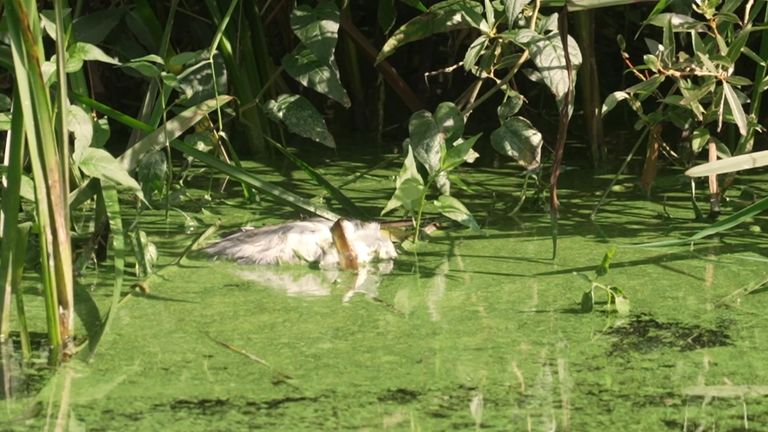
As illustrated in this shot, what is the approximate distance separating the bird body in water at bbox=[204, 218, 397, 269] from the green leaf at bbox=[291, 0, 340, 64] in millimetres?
408

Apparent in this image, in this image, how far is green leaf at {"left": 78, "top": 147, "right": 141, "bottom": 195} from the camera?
1.79 meters

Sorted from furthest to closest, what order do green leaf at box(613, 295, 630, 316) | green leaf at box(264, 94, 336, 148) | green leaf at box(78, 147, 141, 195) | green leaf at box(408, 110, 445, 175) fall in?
green leaf at box(264, 94, 336, 148) → green leaf at box(408, 110, 445, 175) → green leaf at box(613, 295, 630, 316) → green leaf at box(78, 147, 141, 195)

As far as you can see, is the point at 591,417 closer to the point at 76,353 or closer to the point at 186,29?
the point at 76,353

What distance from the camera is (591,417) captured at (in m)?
1.53

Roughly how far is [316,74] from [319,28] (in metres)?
0.09

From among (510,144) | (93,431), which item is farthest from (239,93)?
(93,431)

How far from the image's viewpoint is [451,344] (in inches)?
71.0

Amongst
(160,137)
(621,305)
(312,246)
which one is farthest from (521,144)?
(160,137)

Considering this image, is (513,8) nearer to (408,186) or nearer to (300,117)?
(408,186)

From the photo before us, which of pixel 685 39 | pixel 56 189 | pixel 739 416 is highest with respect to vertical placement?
pixel 685 39

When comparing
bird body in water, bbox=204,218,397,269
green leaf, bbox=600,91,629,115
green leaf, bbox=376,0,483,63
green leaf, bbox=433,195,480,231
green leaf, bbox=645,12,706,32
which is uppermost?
green leaf, bbox=376,0,483,63

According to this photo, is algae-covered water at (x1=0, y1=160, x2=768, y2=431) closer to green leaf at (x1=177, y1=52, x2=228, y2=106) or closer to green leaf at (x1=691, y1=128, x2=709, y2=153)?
green leaf at (x1=691, y1=128, x2=709, y2=153)

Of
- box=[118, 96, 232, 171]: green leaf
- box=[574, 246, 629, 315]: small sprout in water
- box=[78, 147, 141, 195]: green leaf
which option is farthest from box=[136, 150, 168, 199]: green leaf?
box=[574, 246, 629, 315]: small sprout in water

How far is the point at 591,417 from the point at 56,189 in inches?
26.9
